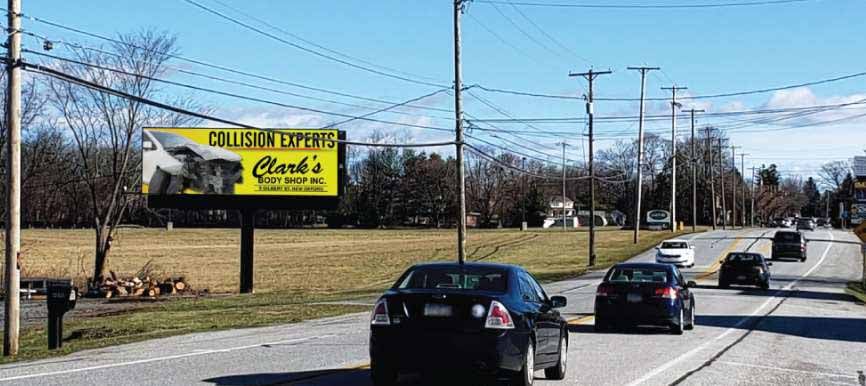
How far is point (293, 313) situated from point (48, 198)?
4291 centimetres

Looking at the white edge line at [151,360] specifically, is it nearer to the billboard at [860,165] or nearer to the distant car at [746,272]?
the distant car at [746,272]

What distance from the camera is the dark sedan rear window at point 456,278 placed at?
11.2 meters

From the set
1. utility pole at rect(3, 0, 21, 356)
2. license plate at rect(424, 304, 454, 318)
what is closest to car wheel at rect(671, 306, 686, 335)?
license plate at rect(424, 304, 454, 318)

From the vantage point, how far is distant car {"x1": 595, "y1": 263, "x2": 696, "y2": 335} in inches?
770

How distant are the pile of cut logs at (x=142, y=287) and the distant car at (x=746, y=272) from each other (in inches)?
882

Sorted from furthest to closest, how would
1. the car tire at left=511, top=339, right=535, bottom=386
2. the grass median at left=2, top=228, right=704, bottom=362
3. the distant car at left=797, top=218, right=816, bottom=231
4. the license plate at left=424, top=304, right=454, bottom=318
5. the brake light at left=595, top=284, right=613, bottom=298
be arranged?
the distant car at left=797, top=218, right=816, bottom=231
the grass median at left=2, top=228, right=704, bottom=362
the brake light at left=595, top=284, right=613, bottom=298
the car tire at left=511, top=339, right=535, bottom=386
the license plate at left=424, top=304, right=454, bottom=318

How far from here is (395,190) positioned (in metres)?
139

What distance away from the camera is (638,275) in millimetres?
20469

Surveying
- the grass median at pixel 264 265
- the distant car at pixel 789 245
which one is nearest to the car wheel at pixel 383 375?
the grass median at pixel 264 265

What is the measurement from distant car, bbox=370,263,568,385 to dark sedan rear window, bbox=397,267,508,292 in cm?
2

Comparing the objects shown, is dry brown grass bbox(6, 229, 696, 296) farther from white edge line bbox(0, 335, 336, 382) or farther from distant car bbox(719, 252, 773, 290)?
white edge line bbox(0, 335, 336, 382)

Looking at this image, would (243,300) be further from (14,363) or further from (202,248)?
(202,248)

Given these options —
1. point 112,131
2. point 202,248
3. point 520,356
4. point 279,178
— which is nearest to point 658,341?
point 520,356

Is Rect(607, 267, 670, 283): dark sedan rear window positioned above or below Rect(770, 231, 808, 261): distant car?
above
